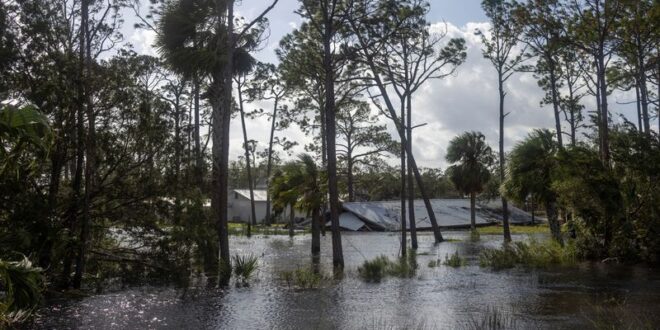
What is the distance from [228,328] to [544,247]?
14344 millimetres

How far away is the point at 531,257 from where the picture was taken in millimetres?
20797

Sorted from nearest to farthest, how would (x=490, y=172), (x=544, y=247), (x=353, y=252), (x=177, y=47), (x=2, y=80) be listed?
1. (x=2, y=80)
2. (x=177, y=47)
3. (x=544, y=247)
4. (x=353, y=252)
5. (x=490, y=172)

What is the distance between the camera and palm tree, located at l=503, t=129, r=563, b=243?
2480 centimetres

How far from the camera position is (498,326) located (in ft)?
33.4

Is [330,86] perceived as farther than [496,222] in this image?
Answer: No

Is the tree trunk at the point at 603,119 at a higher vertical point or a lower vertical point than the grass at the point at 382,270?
higher

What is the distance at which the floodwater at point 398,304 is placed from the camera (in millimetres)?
10938

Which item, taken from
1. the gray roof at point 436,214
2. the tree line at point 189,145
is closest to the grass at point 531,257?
the tree line at point 189,145

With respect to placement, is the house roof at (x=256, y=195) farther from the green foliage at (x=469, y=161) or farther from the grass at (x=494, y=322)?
the grass at (x=494, y=322)

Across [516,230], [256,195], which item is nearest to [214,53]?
[516,230]

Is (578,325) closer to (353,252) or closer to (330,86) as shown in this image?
(330,86)

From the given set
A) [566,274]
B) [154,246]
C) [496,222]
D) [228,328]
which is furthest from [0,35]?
[496,222]

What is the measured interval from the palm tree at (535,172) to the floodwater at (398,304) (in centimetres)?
635

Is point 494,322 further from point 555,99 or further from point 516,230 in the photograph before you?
point 516,230
